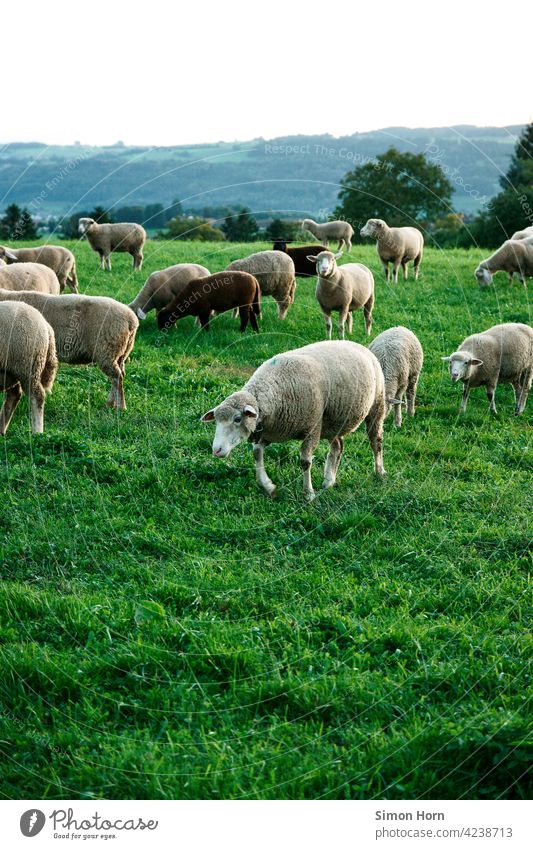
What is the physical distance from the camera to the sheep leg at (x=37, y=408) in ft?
34.7

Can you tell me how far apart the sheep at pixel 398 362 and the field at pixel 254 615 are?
1.93ft

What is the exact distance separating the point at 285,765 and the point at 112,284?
52.3 ft

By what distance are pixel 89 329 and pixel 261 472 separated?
404cm

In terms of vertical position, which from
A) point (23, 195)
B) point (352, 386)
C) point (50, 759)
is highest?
point (23, 195)

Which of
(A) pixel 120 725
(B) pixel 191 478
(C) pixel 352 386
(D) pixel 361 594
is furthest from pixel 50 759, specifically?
(C) pixel 352 386

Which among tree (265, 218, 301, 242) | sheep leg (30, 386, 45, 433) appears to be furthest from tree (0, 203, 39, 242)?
sheep leg (30, 386, 45, 433)

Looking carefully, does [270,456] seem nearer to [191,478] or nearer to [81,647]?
[191,478]

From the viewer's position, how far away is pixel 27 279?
571 inches

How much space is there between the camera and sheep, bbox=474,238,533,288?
20.7 meters

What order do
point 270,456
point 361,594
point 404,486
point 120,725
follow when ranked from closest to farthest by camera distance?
1. point 120,725
2. point 361,594
3. point 404,486
4. point 270,456

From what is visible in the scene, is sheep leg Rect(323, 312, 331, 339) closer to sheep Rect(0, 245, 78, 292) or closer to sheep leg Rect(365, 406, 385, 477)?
sheep leg Rect(365, 406, 385, 477)

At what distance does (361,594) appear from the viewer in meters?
6.95

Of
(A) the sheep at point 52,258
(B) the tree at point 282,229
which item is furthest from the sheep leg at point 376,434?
(B) the tree at point 282,229

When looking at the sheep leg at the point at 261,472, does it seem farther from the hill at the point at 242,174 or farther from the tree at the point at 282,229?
the tree at the point at 282,229
